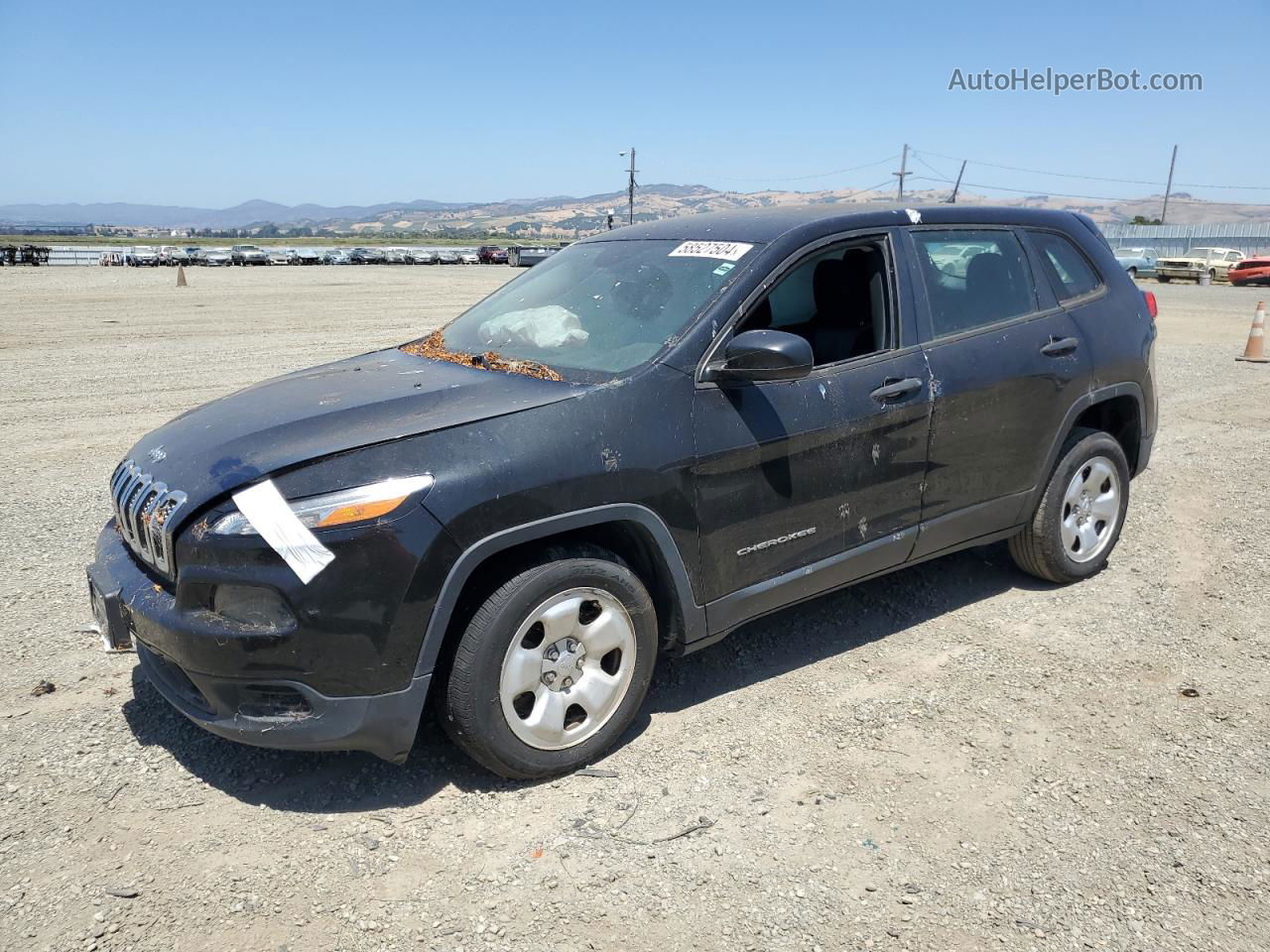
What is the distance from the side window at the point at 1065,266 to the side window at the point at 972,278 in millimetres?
187

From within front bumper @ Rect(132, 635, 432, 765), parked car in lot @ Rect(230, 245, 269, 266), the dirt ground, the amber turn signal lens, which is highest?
parked car in lot @ Rect(230, 245, 269, 266)

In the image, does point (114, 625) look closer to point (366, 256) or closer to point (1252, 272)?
point (1252, 272)

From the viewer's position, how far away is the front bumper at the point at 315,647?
Result: 8.95 feet

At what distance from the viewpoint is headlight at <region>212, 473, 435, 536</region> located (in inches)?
108

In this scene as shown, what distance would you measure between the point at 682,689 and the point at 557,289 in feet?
6.04

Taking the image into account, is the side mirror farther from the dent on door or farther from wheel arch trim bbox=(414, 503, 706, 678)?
wheel arch trim bbox=(414, 503, 706, 678)

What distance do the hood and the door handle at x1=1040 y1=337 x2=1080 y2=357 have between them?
8.16 feet

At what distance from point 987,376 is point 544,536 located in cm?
228

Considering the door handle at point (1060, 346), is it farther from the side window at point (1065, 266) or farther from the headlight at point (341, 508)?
the headlight at point (341, 508)

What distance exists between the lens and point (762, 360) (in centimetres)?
330

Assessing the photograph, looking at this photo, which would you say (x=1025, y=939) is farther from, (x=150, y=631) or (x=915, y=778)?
(x=150, y=631)

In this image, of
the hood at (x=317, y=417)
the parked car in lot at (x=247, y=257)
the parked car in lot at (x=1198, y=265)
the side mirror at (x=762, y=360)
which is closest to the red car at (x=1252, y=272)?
the parked car in lot at (x=1198, y=265)

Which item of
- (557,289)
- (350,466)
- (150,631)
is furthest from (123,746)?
(557,289)

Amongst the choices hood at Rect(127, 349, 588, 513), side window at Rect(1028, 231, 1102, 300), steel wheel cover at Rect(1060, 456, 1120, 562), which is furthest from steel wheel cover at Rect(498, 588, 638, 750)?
side window at Rect(1028, 231, 1102, 300)
